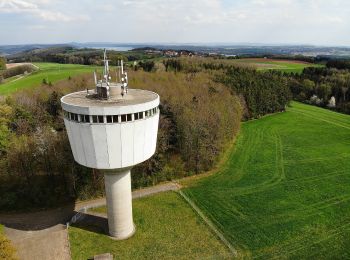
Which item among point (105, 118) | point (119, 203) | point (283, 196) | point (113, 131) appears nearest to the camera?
point (105, 118)

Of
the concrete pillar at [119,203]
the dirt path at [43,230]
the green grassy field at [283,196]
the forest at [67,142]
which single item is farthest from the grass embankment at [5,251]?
the green grassy field at [283,196]

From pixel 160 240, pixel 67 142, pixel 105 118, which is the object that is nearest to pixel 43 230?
pixel 67 142

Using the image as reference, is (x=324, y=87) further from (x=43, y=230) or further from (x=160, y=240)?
(x=43, y=230)

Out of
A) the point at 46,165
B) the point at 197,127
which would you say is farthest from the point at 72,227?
the point at 197,127

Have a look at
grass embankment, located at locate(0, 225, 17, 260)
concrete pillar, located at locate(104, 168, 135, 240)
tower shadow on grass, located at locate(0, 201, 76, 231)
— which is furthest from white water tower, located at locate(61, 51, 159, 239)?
grass embankment, located at locate(0, 225, 17, 260)

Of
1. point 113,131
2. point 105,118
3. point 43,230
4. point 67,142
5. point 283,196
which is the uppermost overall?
Result: point 105,118

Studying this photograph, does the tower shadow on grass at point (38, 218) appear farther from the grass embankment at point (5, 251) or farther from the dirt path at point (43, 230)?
the grass embankment at point (5, 251)

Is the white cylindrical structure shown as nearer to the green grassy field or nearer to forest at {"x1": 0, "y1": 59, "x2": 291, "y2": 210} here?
forest at {"x1": 0, "y1": 59, "x2": 291, "y2": 210}
